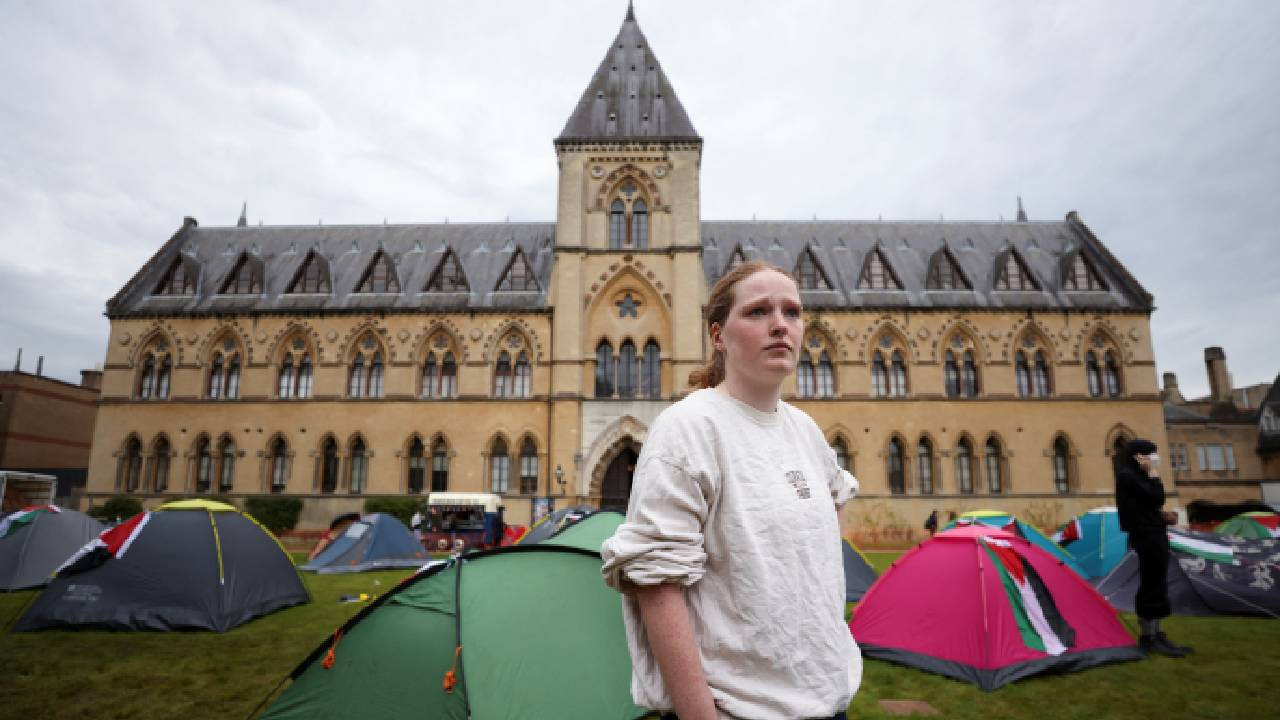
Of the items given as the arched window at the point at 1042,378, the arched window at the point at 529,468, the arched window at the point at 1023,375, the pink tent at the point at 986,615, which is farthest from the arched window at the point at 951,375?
the pink tent at the point at 986,615

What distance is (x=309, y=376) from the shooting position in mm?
27375

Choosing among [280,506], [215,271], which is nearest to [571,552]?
[280,506]

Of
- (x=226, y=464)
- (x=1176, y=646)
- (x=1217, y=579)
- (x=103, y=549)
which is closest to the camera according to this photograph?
(x=1176, y=646)

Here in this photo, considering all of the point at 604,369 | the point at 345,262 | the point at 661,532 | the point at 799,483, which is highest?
the point at 345,262

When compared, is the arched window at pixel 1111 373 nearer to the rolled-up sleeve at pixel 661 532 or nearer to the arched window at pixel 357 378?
the rolled-up sleeve at pixel 661 532

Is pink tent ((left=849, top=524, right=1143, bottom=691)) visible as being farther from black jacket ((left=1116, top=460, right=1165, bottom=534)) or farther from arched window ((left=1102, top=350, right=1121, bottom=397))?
arched window ((left=1102, top=350, right=1121, bottom=397))

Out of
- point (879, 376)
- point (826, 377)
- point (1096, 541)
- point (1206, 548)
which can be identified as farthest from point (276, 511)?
point (1206, 548)

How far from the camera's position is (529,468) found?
2566 cm

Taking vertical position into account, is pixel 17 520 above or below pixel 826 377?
below

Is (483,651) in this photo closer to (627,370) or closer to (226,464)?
(627,370)

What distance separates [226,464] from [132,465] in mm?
4470

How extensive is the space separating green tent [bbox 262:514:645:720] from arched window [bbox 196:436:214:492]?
1034 inches

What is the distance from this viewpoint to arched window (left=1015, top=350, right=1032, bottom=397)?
27.0m

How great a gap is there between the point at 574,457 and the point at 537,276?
888 centimetres
